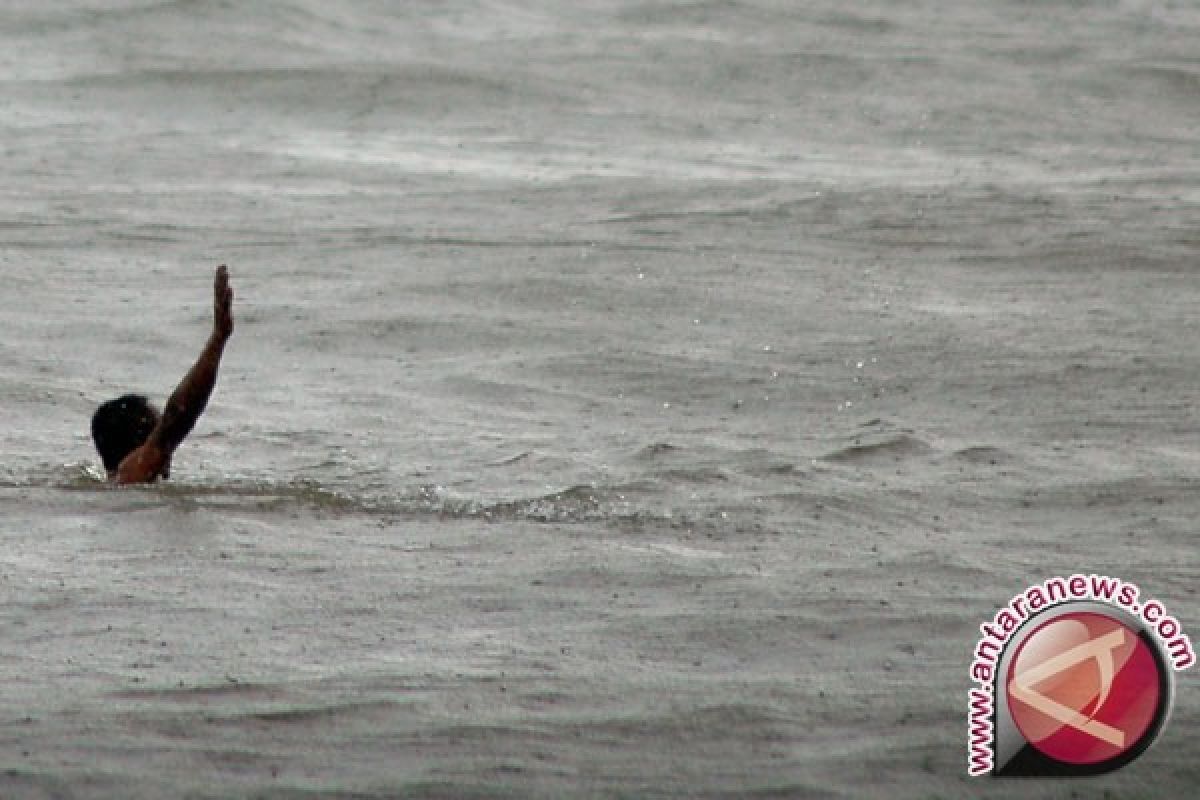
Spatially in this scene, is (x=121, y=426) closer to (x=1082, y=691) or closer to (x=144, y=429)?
(x=144, y=429)

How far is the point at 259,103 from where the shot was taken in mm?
22547

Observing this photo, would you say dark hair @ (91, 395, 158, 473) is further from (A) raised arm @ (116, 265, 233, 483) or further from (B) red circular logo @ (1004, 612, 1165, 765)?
(B) red circular logo @ (1004, 612, 1165, 765)

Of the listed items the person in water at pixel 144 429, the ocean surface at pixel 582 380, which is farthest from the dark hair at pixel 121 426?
the ocean surface at pixel 582 380

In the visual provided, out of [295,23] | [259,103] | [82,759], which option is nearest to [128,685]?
[82,759]

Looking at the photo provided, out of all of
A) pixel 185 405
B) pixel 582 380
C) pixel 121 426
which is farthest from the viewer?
pixel 582 380

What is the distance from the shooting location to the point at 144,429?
1157 cm

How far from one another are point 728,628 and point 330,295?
7.25m

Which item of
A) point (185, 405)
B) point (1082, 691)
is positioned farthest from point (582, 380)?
point (1082, 691)

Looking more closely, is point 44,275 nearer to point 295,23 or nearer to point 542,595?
point 542,595

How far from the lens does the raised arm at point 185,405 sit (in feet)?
34.1

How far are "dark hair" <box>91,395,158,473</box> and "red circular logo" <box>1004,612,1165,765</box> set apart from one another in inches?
186

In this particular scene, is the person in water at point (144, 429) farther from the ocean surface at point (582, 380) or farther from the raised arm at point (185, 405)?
the ocean surface at point (582, 380)

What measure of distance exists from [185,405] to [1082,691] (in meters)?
4.44

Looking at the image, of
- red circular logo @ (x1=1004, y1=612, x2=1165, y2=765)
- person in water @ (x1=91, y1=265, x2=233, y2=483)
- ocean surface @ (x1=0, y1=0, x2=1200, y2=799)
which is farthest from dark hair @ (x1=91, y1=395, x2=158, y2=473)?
red circular logo @ (x1=1004, y1=612, x2=1165, y2=765)
